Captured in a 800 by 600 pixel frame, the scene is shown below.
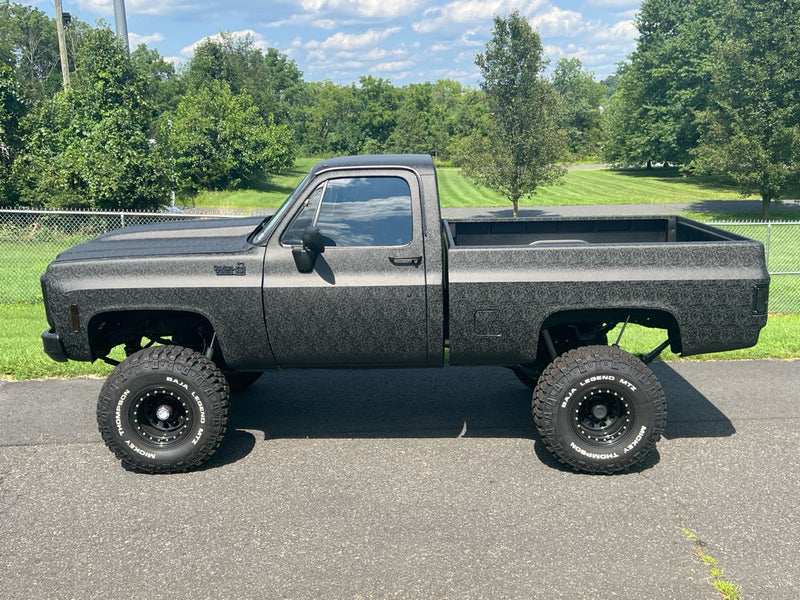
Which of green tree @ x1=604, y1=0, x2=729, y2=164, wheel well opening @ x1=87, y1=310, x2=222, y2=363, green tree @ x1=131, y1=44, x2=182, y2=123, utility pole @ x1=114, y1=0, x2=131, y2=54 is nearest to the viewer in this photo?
wheel well opening @ x1=87, y1=310, x2=222, y2=363

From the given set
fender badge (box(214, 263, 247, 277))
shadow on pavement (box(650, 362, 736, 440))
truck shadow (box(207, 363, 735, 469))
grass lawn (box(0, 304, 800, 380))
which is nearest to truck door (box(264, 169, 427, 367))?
fender badge (box(214, 263, 247, 277))

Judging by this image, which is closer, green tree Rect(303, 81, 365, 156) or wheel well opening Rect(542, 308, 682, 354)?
wheel well opening Rect(542, 308, 682, 354)

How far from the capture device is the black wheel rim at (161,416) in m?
5.00

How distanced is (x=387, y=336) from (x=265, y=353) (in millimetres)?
893

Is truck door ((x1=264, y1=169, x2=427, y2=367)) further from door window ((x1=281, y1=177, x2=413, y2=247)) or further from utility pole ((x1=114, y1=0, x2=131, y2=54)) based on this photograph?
utility pole ((x1=114, y1=0, x2=131, y2=54))

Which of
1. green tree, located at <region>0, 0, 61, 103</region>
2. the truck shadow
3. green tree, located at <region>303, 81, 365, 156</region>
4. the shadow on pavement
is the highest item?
green tree, located at <region>0, 0, 61, 103</region>

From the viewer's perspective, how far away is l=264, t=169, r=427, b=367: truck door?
4914mm

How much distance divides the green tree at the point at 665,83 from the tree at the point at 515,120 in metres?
24.1

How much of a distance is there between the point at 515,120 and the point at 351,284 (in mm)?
20265

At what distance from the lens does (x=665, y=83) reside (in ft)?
161

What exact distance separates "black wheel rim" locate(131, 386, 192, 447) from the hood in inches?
40.5

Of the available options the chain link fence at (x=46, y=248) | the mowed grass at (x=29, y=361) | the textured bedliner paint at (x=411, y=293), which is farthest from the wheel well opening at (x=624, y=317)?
the chain link fence at (x=46, y=248)

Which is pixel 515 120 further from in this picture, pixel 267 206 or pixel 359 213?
pixel 359 213

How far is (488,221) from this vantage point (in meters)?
6.77
